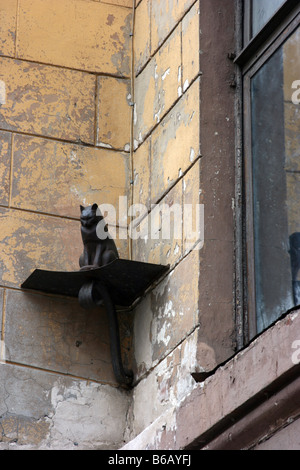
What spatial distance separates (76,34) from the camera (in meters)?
5.27

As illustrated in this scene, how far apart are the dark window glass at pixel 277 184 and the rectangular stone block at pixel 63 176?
96 cm

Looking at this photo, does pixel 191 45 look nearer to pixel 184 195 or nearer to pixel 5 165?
pixel 184 195

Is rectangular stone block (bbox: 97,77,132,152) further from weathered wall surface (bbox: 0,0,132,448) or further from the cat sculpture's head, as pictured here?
the cat sculpture's head

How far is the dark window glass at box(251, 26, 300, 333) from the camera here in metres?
3.90

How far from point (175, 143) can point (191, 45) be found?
1.46 ft

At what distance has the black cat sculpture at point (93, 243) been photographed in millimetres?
4508

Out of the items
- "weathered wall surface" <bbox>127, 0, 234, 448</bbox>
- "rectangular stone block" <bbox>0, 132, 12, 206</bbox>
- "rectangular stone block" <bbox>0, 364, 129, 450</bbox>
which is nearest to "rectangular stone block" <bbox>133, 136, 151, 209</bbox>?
"weathered wall surface" <bbox>127, 0, 234, 448</bbox>

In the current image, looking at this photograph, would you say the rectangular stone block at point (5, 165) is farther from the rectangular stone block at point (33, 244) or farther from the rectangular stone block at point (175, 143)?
the rectangular stone block at point (175, 143)

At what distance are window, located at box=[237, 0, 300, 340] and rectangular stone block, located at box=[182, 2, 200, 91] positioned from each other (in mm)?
232

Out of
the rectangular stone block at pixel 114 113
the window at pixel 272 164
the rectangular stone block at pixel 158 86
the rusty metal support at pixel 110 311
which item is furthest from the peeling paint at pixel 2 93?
the window at pixel 272 164

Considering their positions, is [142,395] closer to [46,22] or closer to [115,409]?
[115,409]

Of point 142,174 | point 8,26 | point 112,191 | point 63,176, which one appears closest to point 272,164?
point 142,174
